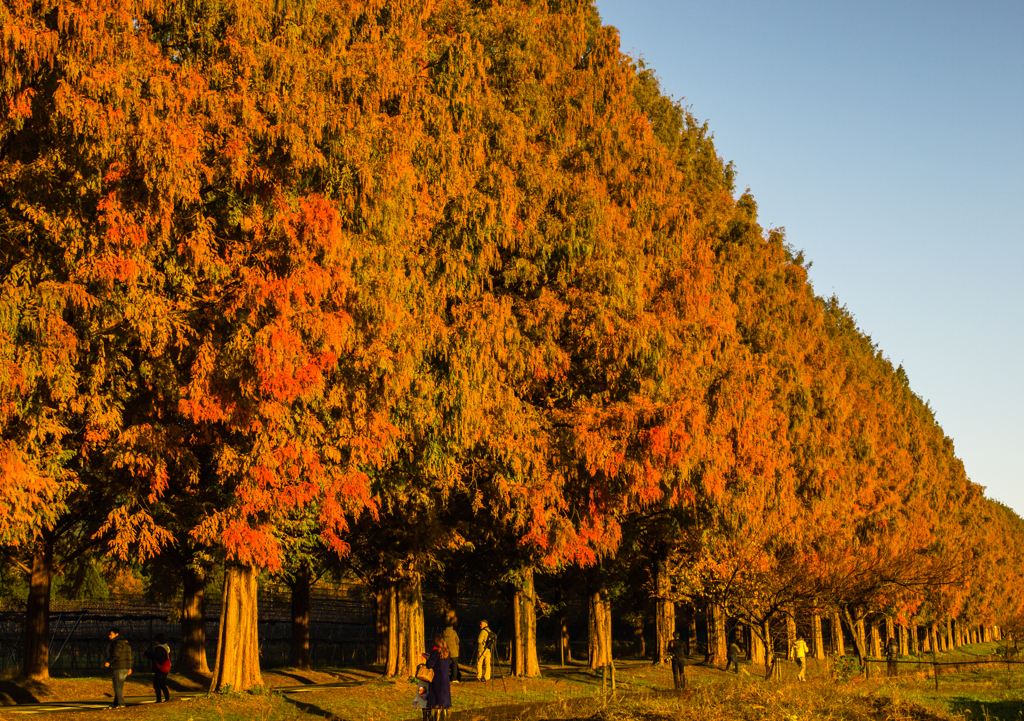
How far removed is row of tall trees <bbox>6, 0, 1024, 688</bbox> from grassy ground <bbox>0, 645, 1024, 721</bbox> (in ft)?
4.89

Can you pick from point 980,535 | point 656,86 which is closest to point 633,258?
point 656,86

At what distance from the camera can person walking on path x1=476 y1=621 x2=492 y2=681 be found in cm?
2537

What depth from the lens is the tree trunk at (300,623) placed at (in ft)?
106

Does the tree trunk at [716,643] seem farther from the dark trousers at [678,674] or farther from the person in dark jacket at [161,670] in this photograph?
the person in dark jacket at [161,670]

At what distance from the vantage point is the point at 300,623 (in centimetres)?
3334

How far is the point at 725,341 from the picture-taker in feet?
86.5

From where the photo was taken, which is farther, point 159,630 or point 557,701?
point 159,630

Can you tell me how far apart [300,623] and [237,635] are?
1440 centimetres

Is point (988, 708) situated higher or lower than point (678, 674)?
lower

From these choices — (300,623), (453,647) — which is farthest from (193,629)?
(453,647)

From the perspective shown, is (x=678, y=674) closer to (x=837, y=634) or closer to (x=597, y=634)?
(x=597, y=634)

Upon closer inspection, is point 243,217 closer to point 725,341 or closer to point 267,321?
point 267,321

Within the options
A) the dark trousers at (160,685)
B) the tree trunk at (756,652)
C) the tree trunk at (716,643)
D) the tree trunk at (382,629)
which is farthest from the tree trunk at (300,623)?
the tree trunk at (756,652)

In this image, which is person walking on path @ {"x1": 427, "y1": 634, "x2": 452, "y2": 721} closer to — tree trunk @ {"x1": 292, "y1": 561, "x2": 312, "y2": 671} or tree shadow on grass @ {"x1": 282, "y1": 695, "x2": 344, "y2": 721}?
tree shadow on grass @ {"x1": 282, "y1": 695, "x2": 344, "y2": 721}
